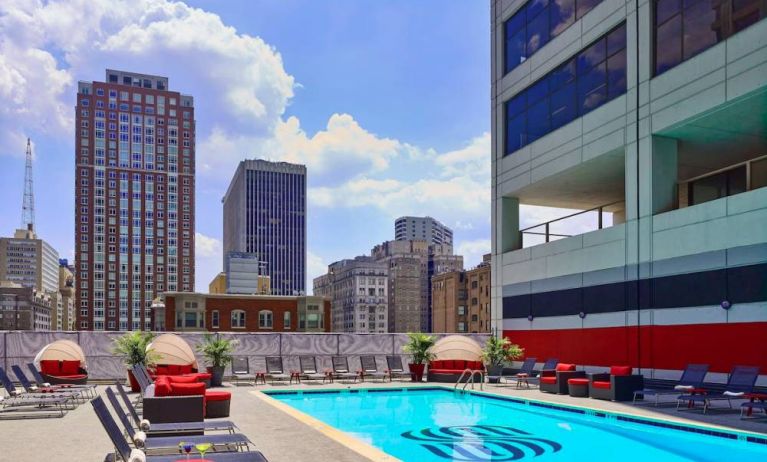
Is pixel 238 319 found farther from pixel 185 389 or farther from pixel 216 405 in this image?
pixel 185 389

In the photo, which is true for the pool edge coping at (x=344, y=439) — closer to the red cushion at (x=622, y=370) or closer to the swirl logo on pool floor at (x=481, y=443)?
the swirl logo on pool floor at (x=481, y=443)

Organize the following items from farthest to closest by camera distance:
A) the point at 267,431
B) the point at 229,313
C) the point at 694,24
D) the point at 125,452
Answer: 1. the point at 229,313
2. the point at 694,24
3. the point at 267,431
4. the point at 125,452

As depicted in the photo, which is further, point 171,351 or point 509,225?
point 509,225

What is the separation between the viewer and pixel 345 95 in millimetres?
38906

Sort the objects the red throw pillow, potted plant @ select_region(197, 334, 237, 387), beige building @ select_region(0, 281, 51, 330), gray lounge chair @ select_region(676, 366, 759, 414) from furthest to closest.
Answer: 1. beige building @ select_region(0, 281, 51, 330)
2. potted plant @ select_region(197, 334, 237, 387)
3. the red throw pillow
4. gray lounge chair @ select_region(676, 366, 759, 414)

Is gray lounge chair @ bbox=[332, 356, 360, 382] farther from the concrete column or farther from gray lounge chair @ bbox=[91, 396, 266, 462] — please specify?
gray lounge chair @ bbox=[91, 396, 266, 462]

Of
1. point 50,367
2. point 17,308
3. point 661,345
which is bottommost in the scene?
point 17,308

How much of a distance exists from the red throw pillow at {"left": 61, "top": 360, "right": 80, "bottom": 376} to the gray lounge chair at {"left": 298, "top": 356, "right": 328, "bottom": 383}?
677 centimetres

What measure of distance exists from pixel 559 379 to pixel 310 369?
8.58 m

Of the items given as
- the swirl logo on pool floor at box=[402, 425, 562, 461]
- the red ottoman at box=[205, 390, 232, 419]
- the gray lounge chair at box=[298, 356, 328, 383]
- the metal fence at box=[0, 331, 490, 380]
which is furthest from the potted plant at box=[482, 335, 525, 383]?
the red ottoman at box=[205, 390, 232, 419]

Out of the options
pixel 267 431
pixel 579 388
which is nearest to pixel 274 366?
pixel 579 388

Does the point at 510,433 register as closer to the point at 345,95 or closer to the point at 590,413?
the point at 590,413

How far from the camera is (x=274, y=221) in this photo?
636ft

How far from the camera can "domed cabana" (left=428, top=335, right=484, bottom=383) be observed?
2379 cm
